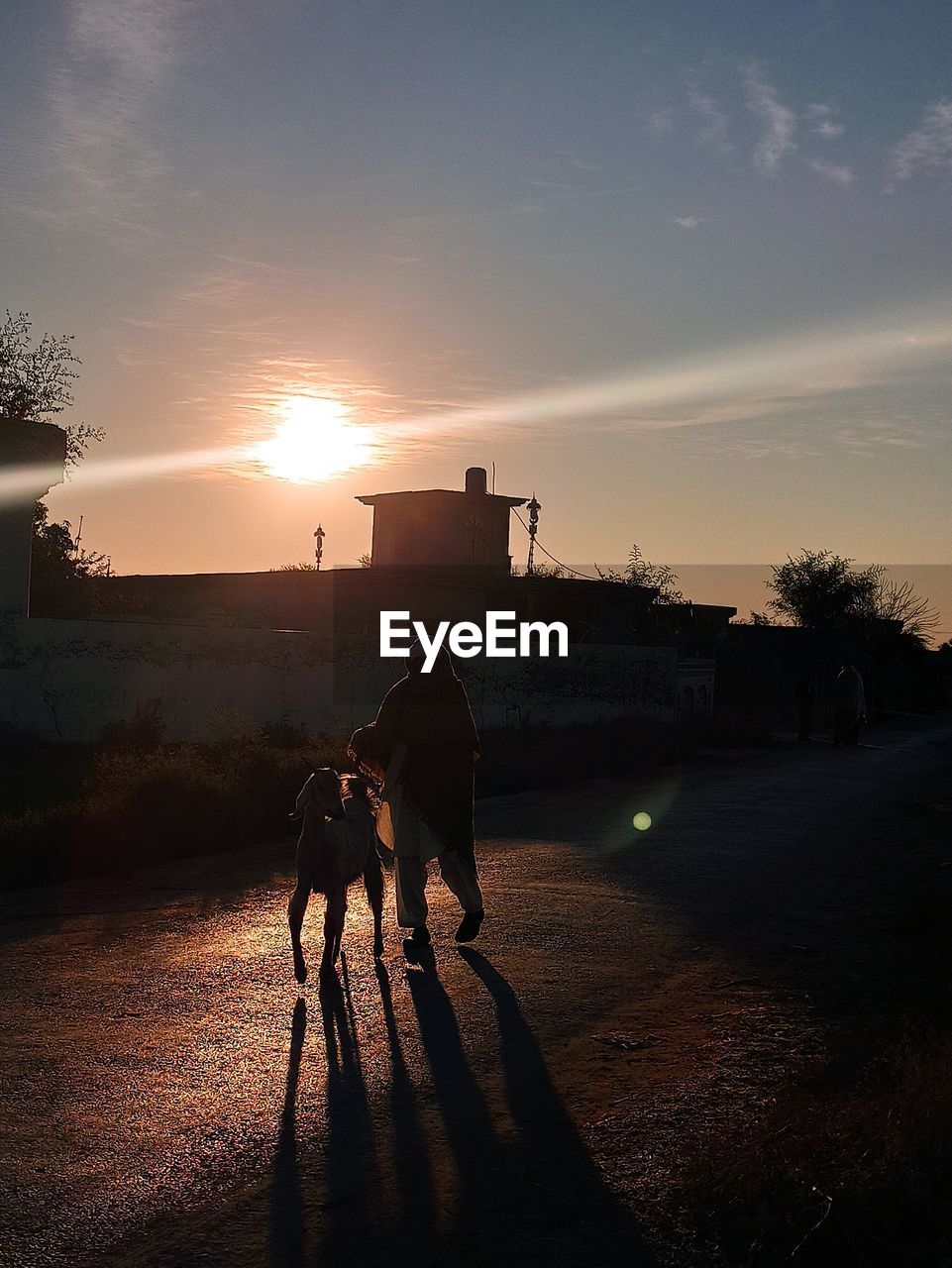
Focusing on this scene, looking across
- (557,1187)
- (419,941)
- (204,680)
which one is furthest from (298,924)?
(204,680)

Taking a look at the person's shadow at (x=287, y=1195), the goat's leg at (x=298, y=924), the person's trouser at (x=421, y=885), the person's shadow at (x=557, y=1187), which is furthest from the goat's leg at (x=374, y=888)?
the person's shadow at (x=287, y=1195)

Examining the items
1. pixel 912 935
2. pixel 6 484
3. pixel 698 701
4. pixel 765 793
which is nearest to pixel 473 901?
pixel 912 935

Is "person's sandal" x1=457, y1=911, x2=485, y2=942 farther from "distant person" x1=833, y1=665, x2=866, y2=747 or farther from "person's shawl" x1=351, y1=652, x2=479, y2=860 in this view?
"distant person" x1=833, y1=665, x2=866, y2=747

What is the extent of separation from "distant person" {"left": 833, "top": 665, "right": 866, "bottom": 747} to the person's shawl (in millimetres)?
22396

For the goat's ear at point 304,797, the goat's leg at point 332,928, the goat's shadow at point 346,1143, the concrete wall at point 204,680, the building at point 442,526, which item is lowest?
the goat's shadow at point 346,1143

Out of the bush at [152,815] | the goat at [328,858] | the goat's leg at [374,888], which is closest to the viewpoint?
the goat at [328,858]

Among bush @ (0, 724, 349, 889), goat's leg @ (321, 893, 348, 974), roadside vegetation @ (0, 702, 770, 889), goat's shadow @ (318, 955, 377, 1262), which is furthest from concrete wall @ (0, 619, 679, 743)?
goat's shadow @ (318, 955, 377, 1262)

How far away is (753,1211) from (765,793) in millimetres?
15952

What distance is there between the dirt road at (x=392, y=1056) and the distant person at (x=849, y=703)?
18.9m

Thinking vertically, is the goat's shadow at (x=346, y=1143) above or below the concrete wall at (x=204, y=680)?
below

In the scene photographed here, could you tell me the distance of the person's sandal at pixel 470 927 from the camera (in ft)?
29.7

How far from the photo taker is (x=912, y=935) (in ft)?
31.1

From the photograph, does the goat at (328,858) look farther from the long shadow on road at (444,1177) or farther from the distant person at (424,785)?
the long shadow on road at (444,1177)

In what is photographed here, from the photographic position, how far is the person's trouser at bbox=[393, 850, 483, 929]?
896 cm
